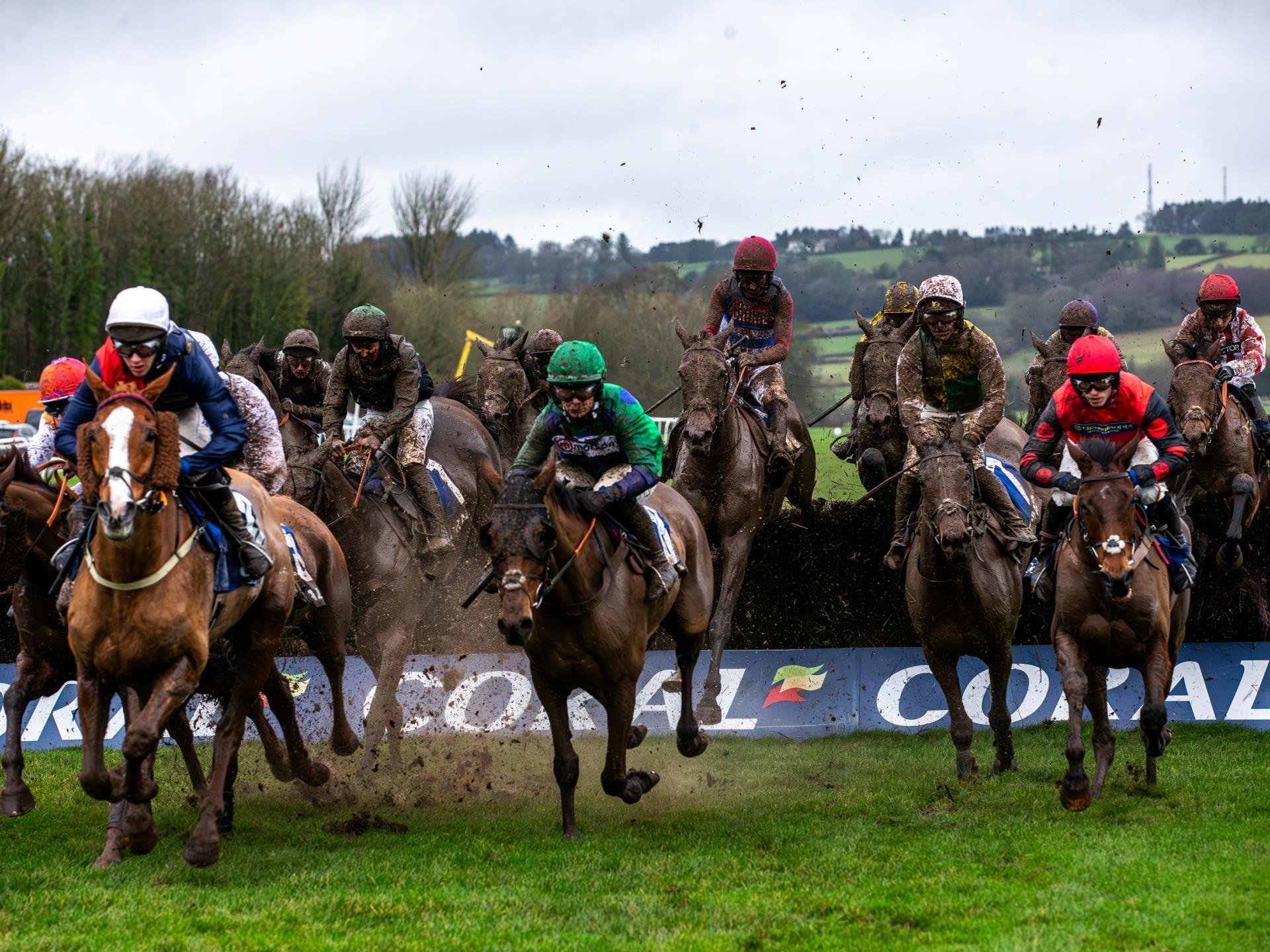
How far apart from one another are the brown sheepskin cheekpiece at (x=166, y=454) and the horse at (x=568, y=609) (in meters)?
1.56

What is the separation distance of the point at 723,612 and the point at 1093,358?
12.4 feet

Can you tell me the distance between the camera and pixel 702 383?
38.6ft

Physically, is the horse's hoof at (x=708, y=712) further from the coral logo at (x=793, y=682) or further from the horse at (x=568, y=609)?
the horse at (x=568, y=609)

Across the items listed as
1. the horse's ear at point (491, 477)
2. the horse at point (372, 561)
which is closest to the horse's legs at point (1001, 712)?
the horse at point (372, 561)

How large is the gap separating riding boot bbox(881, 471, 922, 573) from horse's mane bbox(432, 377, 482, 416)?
14.7 feet

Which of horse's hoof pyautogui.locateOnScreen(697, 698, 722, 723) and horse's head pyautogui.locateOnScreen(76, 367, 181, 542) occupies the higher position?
horse's head pyautogui.locateOnScreen(76, 367, 181, 542)

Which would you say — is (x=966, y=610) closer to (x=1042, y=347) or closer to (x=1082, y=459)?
(x=1082, y=459)

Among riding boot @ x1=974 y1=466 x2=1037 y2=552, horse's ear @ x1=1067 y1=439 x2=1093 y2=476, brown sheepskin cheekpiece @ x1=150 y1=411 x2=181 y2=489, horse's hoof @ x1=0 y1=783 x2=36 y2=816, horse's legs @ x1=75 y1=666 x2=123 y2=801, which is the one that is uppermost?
brown sheepskin cheekpiece @ x1=150 y1=411 x2=181 y2=489

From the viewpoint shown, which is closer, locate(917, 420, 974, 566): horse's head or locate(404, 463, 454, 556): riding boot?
locate(917, 420, 974, 566): horse's head

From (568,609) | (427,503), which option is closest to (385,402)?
(427,503)

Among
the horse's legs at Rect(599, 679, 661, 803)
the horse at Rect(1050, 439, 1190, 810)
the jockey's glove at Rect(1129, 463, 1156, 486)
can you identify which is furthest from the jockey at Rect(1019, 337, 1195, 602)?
the horse's legs at Rect(599, 679, 661, 803)

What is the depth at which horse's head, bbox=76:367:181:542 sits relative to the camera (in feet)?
21.5

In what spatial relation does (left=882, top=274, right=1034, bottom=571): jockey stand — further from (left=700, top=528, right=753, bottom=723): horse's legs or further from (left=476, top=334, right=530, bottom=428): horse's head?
(left=476, top=334, right=530, bottom=428): horse's head

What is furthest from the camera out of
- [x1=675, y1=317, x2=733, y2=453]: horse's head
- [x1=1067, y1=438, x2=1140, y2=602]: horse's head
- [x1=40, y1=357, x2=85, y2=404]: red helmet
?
[x1=675, y1=317, x2=733, y2=453]: horse's head
